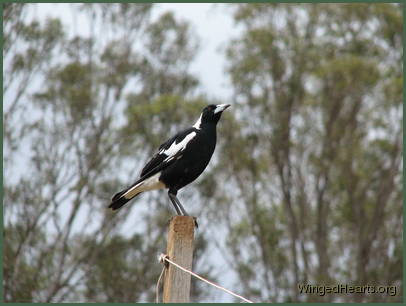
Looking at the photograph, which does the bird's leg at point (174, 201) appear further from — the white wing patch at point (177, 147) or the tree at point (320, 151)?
the tree at point (320, 151)

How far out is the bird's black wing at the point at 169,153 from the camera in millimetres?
5531

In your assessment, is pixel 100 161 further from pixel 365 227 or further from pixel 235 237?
pixel 365 227

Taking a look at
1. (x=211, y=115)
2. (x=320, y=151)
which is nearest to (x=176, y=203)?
(x=211, y=115)

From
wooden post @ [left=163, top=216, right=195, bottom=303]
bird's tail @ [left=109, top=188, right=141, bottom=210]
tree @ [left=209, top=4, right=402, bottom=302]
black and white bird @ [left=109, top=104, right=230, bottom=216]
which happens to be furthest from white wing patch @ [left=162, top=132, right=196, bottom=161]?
tree @ [left=209, top=4, right=402, bottom=302]

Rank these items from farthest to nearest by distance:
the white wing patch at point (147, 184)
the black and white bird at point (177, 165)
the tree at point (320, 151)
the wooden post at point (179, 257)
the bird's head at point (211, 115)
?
1. the tree at point (320, 151)
2. the bird's head at point (211, 115)
3. the white wing patch at point (147, 184)
4. the black and white bird at point (177, 165)
5. the wooden post at point (179, 257)

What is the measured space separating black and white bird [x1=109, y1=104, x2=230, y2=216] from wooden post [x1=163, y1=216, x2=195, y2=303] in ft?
4.10

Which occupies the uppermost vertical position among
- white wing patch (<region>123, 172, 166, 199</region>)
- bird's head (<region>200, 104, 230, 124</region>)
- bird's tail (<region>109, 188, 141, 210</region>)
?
bird's head (<region>200, 104, 230, 124</region>)

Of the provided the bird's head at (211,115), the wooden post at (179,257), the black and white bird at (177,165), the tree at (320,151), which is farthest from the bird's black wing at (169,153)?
the tree at (320,151)

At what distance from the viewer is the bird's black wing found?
18.1 ft

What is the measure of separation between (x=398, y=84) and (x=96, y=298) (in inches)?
400

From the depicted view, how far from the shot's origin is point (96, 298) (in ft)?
71.6

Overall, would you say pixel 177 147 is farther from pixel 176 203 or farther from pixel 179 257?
pixel 179 257

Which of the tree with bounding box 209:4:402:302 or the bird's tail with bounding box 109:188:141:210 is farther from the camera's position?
the tree with bounding box 209:4:402:302

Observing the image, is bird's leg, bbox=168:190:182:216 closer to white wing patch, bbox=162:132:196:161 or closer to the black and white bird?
the black and white bird
